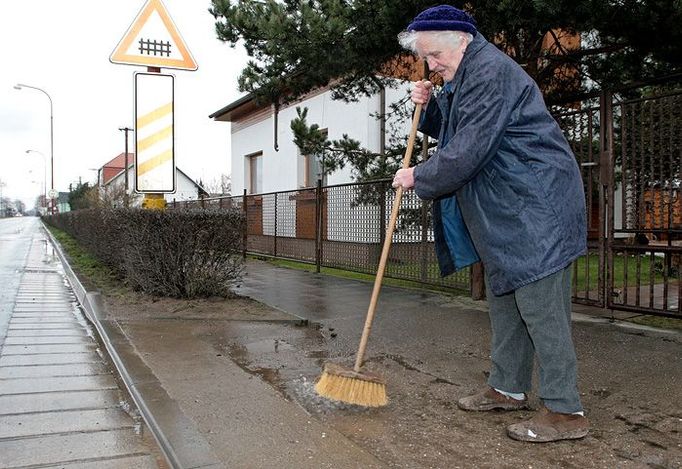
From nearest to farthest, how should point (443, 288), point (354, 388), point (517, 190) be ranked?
point (517, 190) → point (354, 388) → point (443, 288)

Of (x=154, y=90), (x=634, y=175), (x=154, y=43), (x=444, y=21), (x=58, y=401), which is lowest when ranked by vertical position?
(x=58, y=401)

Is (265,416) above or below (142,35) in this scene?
below

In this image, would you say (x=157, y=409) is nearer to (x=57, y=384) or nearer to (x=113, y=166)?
(x=57, y=384)

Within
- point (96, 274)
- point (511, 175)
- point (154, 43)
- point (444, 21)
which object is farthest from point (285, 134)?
point (511, 175)

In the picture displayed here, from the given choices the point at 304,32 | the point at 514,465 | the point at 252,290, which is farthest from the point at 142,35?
the point at 514,465

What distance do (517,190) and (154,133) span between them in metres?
4.57

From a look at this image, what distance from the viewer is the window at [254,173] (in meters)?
→ 22.2

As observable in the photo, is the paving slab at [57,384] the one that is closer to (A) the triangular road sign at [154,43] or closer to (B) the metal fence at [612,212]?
(A) the triangular road sign at [154,43]

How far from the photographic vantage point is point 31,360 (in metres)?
4.57

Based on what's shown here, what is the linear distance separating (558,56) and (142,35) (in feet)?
15.3

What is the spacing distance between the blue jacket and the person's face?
0.10 m

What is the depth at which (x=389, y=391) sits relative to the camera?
11.6 feet

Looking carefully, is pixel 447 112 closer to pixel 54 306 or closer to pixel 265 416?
pixel 265 416

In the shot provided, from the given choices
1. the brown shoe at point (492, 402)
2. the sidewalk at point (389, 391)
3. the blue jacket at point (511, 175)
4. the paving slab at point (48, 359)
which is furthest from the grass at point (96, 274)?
the blue jacket at point (511, 175)
